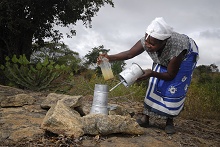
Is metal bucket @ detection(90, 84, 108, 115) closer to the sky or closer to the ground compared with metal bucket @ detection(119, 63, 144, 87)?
closer to the ground

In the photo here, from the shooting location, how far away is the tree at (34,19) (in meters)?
10.9

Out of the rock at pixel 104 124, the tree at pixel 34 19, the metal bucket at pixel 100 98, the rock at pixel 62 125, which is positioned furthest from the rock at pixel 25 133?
the tree at pixel 34 19

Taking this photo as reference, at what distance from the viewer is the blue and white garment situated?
110 inches

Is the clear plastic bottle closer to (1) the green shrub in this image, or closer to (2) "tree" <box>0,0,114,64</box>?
(1) the green shrub

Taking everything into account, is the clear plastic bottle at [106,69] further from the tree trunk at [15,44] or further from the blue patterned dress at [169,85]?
the tree trunk at [15,44]

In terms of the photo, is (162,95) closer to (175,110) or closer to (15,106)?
(175,110)

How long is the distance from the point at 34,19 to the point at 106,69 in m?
10.1

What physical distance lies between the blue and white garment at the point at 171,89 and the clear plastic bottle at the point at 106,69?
53cm

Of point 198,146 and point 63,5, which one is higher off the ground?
point 63,5

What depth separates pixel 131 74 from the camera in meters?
2.41

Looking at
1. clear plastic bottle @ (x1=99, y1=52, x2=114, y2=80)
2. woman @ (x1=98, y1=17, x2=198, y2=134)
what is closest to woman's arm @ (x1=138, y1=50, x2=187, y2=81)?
woman @ (x1=98, y1=17, x2=198, y2=134)

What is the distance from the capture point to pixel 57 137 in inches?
89.0

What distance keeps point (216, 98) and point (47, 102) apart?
449 centimetres

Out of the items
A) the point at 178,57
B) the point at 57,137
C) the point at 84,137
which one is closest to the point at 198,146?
the point at 178,57
